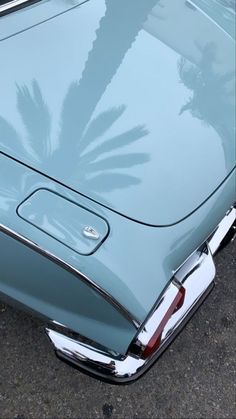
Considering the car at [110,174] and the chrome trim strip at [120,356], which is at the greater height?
the car at [110,174]

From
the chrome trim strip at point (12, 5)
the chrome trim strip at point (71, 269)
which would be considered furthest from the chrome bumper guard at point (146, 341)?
the chrome trim strip at point (12, 5)

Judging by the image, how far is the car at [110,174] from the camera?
4.55 feet

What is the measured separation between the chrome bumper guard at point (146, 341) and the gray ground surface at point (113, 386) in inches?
19.3

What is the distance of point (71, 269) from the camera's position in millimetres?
1350

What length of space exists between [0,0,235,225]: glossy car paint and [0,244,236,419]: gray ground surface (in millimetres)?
871

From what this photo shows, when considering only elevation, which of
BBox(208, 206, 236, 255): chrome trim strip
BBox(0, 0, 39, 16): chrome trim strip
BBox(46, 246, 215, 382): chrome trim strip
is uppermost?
BBox(0, 0, 39, 16): chrome trim strip

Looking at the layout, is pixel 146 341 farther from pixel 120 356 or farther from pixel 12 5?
pixel 12 5

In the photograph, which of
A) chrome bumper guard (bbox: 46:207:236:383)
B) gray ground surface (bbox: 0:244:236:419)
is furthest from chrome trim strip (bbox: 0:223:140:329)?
gray ground surface (bbox: 0:244:236:419)

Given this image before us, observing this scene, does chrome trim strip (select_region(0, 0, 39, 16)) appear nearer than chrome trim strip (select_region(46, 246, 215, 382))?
No

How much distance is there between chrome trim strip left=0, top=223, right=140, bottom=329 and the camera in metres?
1.35

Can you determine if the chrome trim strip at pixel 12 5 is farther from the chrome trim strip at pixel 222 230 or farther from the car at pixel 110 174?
the chrome trim strip at pixel 222 230

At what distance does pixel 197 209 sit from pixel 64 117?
1.71 feet

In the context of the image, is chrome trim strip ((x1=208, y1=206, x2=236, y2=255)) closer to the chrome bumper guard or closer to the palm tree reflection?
the chrome bumper guard

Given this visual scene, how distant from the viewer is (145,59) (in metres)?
1.81
